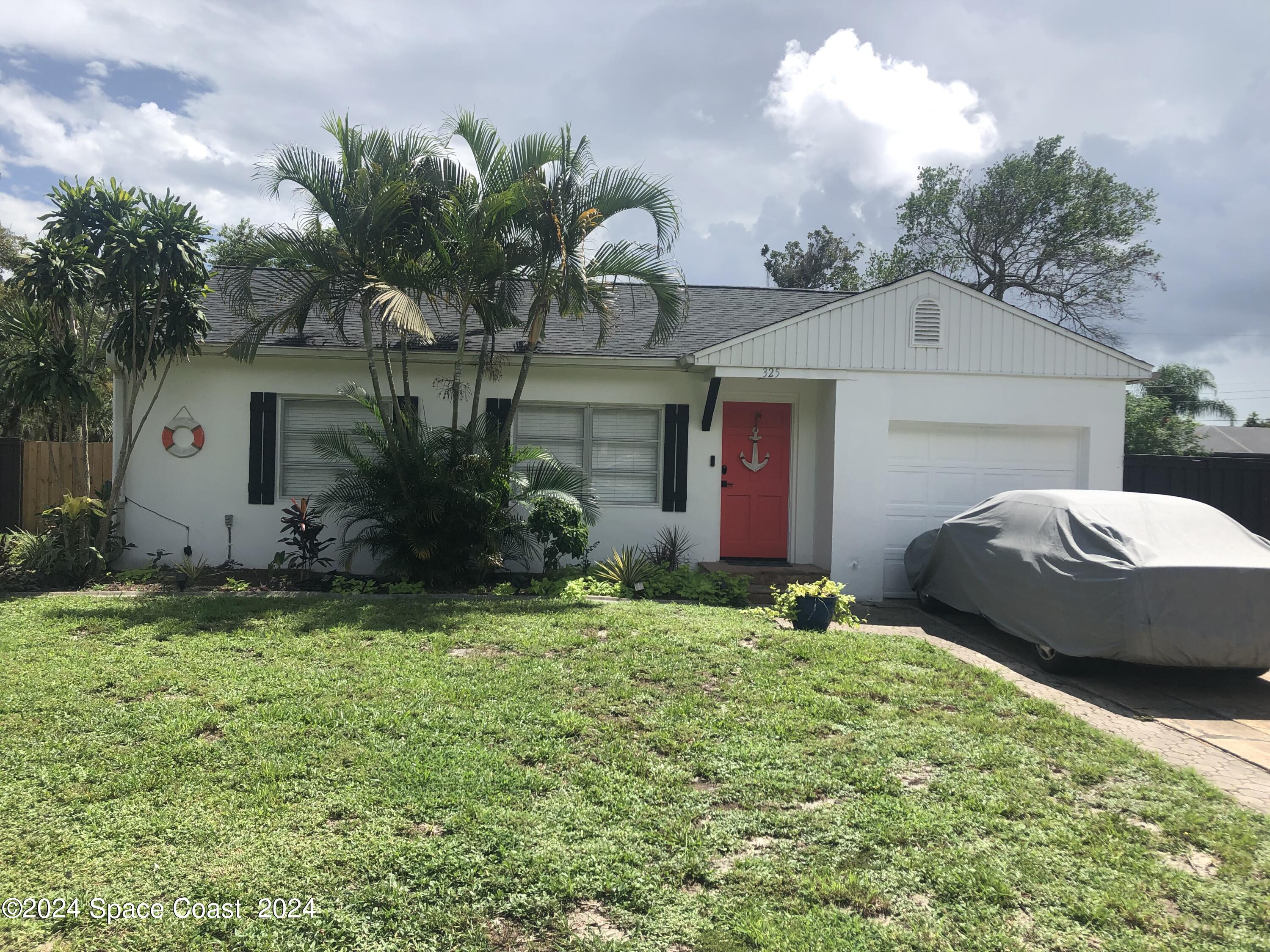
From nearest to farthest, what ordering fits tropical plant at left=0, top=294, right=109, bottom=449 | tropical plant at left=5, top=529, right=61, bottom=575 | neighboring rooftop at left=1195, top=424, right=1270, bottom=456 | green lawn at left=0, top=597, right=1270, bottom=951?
green lawn at left=0, top=597, right=1270, bottom=951
tropical plant at left=5, top=529, right=61, bottom=575
tropical plant at left=0, top=294, right=109, bottom=449
neighboring rooftop at left=1195, top=424, right=1270, bottom=456

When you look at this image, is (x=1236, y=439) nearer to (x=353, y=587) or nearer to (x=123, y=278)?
(x=353, y=587)

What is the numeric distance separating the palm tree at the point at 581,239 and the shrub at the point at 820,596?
11.3 ft

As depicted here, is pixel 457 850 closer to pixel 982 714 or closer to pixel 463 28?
pixel 982 714

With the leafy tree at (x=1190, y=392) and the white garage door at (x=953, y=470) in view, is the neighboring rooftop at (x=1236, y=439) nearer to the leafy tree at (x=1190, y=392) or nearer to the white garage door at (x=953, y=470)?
the leafy tree at (x=1190, y=392)

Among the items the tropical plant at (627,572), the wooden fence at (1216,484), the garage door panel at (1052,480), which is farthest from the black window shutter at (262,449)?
the wooden fence at (1216,484)

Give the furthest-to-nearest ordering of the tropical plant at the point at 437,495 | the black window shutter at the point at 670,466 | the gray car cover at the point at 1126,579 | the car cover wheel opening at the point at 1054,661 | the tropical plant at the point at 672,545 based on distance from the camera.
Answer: the black window shutter at the point at 670,466
the tropical plant at the point at 672,545
the tropical plant at the point at 437,495
the car cover wheel opening at the point at 1054,661
the gray car cover at the point at 1126,579

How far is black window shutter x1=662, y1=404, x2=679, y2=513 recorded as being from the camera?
9.46m

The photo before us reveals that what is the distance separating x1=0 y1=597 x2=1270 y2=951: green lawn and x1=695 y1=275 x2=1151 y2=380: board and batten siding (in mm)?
4119

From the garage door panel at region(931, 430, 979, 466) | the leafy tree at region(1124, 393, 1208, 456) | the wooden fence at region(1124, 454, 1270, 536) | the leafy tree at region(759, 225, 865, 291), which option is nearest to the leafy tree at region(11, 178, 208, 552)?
the garage door panel at region(931, 430, 979, 466)

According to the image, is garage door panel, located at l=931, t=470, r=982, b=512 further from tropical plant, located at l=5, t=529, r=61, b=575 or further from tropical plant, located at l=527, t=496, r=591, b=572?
tropical plant, located at l=5, t=529, r=61, b=575

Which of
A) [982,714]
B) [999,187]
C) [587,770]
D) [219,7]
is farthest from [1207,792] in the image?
[999,187]

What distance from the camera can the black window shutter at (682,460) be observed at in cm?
947

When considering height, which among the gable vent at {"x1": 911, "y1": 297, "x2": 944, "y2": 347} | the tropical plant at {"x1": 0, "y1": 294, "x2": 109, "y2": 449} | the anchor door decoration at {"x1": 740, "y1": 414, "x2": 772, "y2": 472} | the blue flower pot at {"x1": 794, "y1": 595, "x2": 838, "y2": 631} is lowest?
the blue flower pot at {"x1": 794, "y1": 595, "x2": 838, "y2": 631}

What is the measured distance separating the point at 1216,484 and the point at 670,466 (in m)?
7.54
